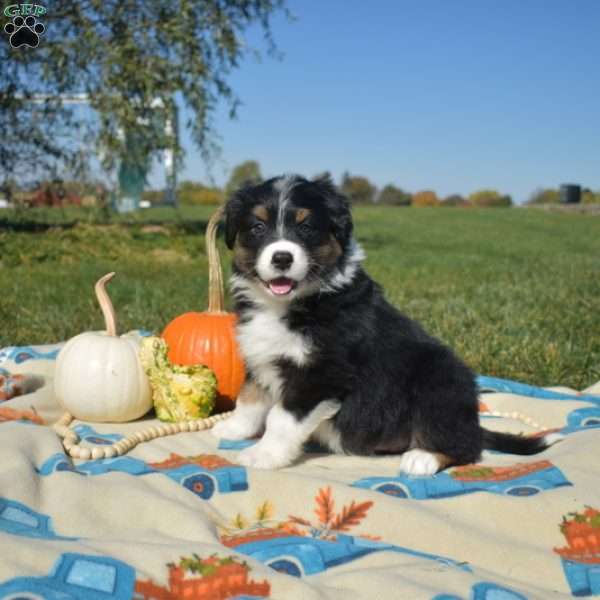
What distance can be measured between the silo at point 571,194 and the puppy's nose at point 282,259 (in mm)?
38684

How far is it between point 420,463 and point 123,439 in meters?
1.40

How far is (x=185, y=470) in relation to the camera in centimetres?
306

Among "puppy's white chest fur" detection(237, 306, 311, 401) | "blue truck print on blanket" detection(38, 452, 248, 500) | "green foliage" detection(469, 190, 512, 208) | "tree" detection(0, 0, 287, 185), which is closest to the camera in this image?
"blue truck print on blanket" detection(38, 452, 248, 500)

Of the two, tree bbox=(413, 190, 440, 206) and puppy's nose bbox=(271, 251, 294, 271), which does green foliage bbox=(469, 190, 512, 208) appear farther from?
puppy's nose bbox=(271, 251, 294, 271)

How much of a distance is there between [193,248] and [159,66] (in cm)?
288

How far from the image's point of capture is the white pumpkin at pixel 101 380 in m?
3.84

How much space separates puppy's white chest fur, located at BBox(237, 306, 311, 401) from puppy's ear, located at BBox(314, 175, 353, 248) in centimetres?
47

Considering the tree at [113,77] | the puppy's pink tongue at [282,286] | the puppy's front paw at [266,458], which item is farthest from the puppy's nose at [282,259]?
the tree at [113,77]

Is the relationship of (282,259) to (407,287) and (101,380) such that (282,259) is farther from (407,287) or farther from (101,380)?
(407,287)

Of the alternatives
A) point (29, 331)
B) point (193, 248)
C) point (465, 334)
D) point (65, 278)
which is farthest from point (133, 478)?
point (193, 248)

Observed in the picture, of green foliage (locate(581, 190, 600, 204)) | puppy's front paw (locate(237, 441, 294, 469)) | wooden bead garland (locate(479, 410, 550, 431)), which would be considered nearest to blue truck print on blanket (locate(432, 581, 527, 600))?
puppy's front paw (locate(237, 441, 294, 469))

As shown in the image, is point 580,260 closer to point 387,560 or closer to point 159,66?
point 159,66

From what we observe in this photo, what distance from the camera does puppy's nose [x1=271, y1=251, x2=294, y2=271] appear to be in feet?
10.6

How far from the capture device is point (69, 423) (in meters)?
3.90
